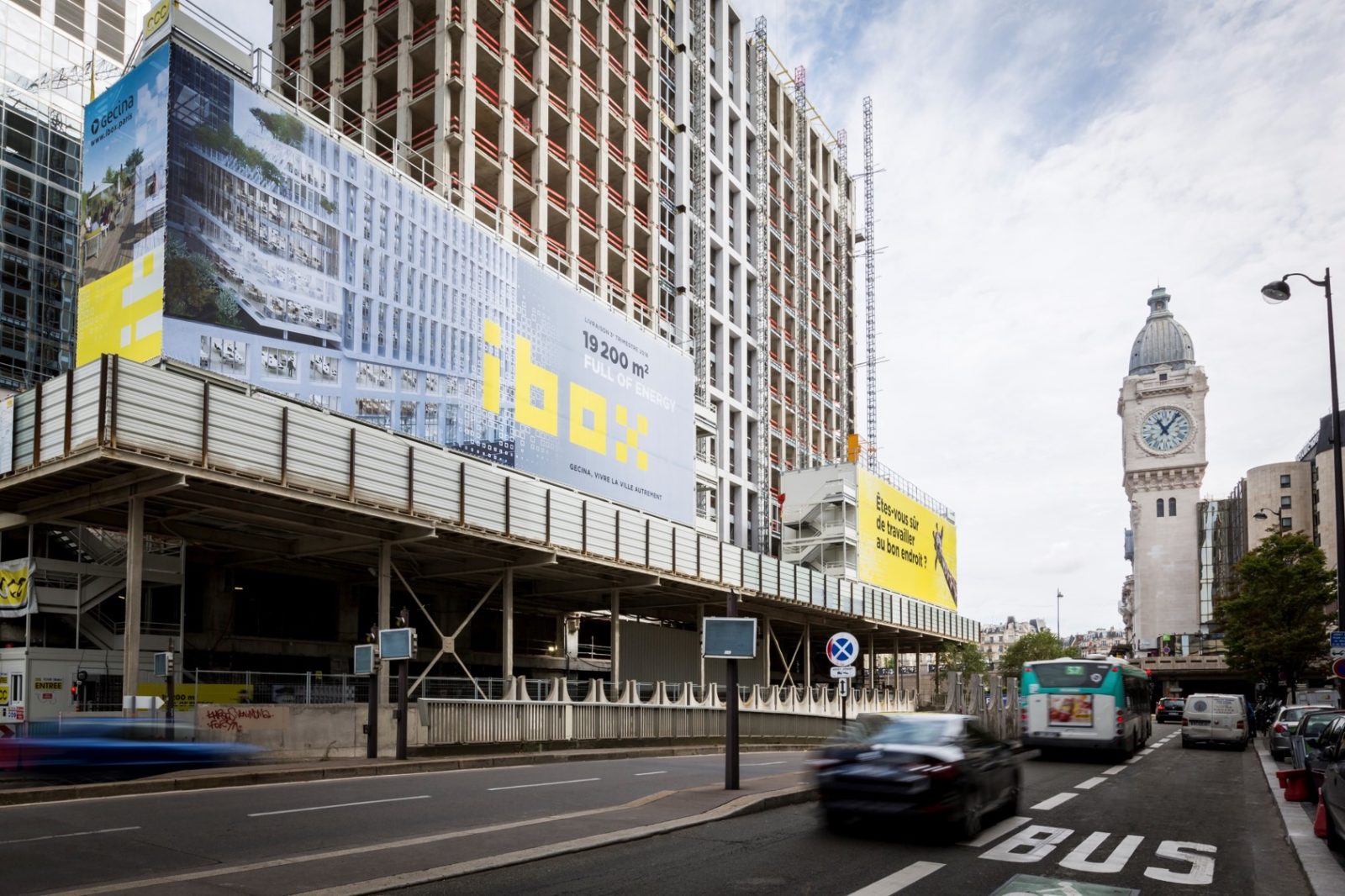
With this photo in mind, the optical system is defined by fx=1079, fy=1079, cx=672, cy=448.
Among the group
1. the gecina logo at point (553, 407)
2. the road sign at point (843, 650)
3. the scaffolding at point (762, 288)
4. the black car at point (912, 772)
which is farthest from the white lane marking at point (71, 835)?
the scaffolding at point (762, 288)

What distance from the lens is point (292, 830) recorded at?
11.8m

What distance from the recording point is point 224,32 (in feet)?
107

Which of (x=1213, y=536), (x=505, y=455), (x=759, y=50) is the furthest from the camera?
(x=1213, y=536)

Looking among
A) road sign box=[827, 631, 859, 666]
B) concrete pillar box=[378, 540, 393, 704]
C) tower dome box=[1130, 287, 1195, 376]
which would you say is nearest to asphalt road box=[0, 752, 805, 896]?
road sign box=[827, 631, 859, 666]

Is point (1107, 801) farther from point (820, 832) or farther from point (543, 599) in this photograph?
point (543, 599)

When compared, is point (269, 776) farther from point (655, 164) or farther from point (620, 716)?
point (655, 164)

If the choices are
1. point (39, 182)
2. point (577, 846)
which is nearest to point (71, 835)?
point (577, 846)

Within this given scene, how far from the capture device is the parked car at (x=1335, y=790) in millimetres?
10898

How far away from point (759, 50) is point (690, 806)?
7405cm

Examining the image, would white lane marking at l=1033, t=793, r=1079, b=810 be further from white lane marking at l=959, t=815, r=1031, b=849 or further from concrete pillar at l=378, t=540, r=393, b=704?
concrete pillar at l=378, t=540, r=393, b=704

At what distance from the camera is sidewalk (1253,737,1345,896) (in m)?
9.56

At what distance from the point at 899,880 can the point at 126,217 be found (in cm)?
2781

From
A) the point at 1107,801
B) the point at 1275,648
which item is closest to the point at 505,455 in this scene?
the point at 1107,801

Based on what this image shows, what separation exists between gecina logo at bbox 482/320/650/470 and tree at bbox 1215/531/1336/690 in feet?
104
